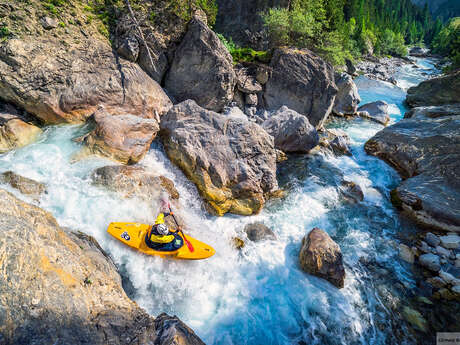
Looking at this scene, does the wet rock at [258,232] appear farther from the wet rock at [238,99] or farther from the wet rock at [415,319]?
the wet rock at [238,99]

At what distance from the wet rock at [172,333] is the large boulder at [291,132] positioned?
892cm

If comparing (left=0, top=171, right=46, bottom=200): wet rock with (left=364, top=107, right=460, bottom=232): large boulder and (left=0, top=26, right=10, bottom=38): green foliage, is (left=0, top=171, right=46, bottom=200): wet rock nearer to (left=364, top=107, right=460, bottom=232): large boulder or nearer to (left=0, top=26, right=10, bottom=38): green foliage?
(left=0, top=26, right=10, bottom=38): green foliage

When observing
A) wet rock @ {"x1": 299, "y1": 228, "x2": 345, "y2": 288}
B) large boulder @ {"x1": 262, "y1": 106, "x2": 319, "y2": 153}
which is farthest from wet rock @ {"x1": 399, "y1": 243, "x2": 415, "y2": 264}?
large boulder @ {"x1": 262, "y1": 106, "x2": 319, "y2": 153}

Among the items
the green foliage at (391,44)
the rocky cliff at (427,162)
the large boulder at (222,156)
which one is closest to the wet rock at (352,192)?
the rocky cliff at (427,162)

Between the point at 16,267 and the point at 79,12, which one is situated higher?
the point at 79,12

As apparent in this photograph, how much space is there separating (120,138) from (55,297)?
5371 millimetres

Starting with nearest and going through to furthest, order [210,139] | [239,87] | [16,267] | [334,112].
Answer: [16,267], [210,139], [239,87], [334,112]

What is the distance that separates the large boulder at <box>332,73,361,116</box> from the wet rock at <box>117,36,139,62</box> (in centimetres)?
1332

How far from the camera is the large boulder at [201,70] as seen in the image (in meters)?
9.69

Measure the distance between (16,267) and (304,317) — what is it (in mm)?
5455

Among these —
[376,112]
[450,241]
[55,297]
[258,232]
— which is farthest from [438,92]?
[55,297]

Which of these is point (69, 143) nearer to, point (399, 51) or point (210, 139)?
point (210, 139)

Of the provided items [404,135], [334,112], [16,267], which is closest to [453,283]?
[404,135]

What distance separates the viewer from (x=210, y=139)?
25.4ft
